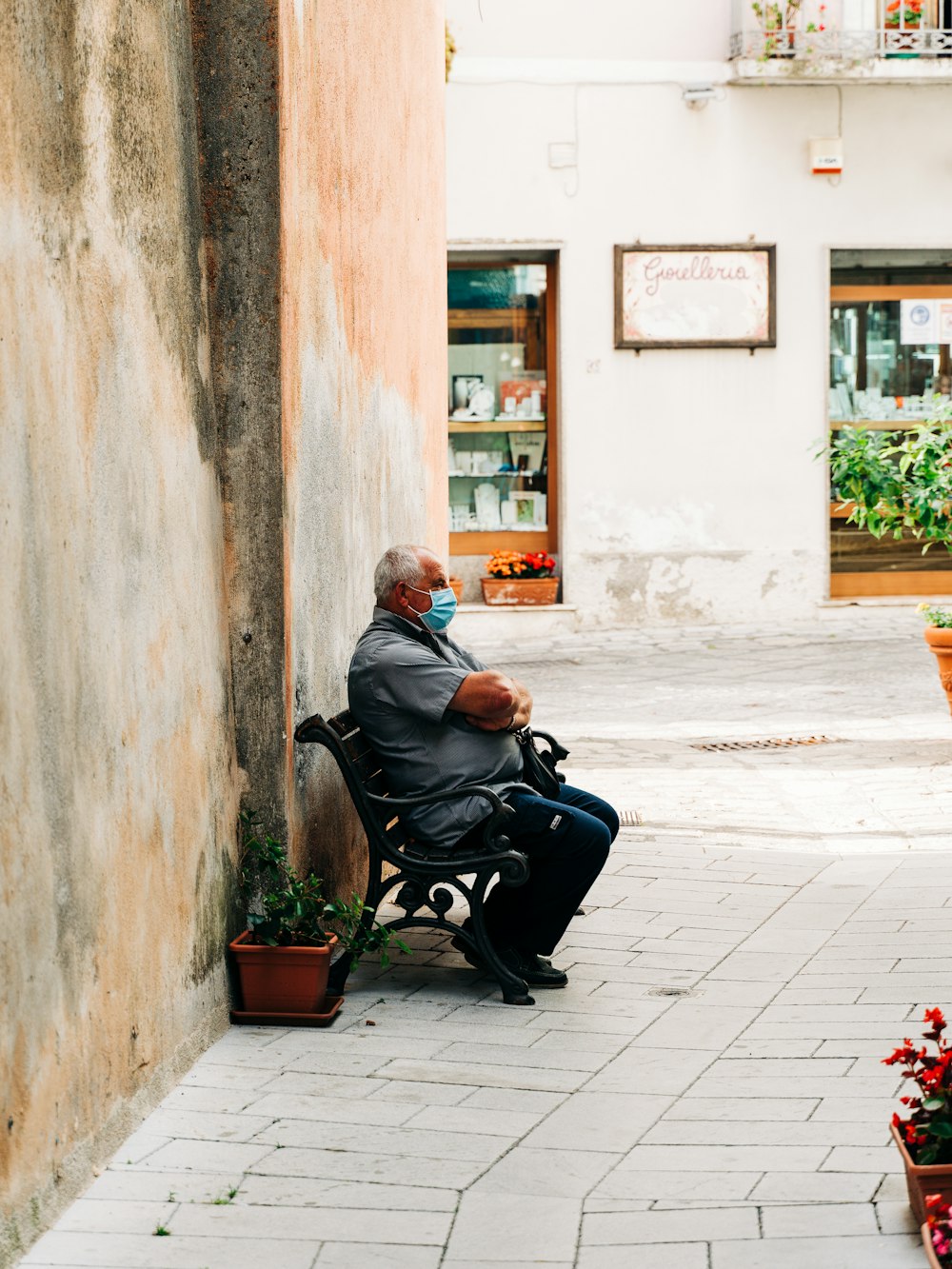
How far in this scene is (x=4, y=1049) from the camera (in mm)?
3385

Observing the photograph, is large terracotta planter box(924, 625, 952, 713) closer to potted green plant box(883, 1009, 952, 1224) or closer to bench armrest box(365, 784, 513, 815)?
bench armrest box(365, 784, 513, 815)

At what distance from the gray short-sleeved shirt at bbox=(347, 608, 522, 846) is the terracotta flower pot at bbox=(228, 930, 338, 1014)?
638 mm

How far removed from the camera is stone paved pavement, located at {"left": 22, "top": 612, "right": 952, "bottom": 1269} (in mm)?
3607

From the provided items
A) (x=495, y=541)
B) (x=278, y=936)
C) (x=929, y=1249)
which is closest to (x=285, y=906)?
(x=278, y=936)

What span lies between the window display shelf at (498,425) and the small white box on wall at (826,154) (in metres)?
3.46

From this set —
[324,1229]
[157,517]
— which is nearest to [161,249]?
[157,517]

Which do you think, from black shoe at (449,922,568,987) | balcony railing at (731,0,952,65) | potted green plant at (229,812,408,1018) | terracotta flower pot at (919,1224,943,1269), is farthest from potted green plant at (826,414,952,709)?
balcony railing at (731,0,952,65)

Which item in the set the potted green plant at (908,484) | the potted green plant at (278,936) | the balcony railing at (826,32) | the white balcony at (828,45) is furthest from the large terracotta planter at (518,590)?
the potted green plant at (278,936)

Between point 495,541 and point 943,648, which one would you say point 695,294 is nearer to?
point 495,541

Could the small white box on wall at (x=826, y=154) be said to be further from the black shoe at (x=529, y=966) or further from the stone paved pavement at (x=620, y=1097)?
the black shoe at (x=529, y=966)

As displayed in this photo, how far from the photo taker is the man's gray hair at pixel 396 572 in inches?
225

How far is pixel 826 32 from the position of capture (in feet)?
51.3

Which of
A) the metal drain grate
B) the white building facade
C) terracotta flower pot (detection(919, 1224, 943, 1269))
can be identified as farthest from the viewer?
Answer: the white building facade

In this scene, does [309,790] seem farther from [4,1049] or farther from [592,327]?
[592,327]
